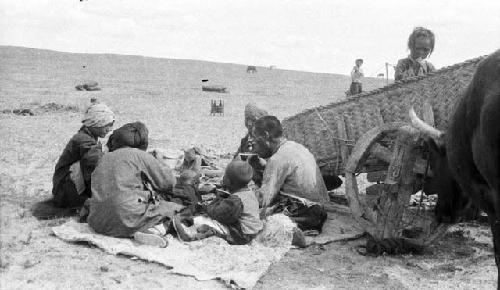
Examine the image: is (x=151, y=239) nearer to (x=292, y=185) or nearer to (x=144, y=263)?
(x=144, y=263)

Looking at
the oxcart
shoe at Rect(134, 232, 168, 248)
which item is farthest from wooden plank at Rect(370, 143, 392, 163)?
shoe at Rect(134, 232, 168, 248)

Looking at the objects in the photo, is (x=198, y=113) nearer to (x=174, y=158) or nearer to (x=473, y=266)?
(x=174, y=158)

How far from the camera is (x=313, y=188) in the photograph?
644 cm

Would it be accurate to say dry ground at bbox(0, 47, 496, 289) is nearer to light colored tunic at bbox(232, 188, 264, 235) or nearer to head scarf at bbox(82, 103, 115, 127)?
light colored tunic at bbox(232, 188, 264, 235)

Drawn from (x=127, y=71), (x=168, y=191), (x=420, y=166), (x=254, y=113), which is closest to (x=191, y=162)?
(x=254, y=113)

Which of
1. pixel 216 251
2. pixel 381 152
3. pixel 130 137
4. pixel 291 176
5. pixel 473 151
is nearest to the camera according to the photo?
pixel 473 151

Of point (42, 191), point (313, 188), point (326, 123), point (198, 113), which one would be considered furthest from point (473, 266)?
point (198, 113)

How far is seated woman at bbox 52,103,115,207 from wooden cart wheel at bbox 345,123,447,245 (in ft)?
9.47

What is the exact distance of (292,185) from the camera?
21.0 feet

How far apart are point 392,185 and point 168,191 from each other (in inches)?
94.2

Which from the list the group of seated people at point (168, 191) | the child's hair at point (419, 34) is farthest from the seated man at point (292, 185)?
the child's hair at point (419, 34)

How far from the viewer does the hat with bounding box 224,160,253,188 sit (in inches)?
230

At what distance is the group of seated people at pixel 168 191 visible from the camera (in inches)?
225

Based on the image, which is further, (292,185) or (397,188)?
(292,185)
